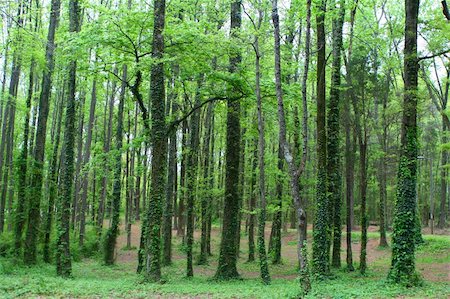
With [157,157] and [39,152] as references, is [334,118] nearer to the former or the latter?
[157,157]

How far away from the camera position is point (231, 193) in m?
14.2

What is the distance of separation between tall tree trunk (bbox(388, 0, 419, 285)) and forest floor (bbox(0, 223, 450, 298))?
616 mm

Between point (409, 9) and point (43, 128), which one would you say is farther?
point (43, 128)

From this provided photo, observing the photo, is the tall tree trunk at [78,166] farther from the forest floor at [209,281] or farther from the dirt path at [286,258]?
the forest floor at [209,281]

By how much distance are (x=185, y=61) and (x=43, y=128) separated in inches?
265

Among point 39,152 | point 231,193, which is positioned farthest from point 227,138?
point 39,152

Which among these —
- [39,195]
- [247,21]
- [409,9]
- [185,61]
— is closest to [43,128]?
[39,195]

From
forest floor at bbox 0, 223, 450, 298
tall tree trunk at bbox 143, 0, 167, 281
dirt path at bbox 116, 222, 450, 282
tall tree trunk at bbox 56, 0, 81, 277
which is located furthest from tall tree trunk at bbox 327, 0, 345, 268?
tall tree trunk at bbox 56, 0, 81, 277

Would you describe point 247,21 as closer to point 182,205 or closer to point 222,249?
point 222,249

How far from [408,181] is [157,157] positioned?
707cm

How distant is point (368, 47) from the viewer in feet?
56.5

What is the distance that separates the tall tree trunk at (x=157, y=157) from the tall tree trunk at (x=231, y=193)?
2.73 meters

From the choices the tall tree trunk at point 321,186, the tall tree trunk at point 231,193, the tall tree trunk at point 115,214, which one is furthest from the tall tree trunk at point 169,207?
the tall tree trunk at point 321,186

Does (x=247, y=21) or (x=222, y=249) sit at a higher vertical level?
(x=247, y=21)
